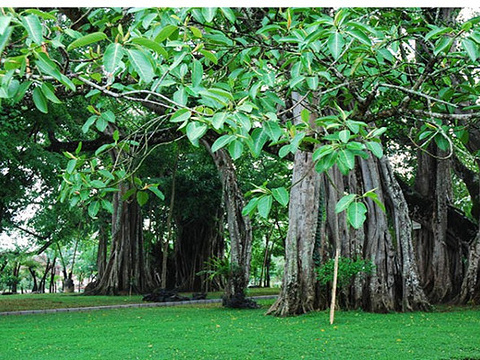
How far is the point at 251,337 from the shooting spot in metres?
4.21

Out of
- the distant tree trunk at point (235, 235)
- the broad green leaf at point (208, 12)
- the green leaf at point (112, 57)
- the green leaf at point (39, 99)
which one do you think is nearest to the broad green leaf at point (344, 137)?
the broad green leaf at point (208, 12)

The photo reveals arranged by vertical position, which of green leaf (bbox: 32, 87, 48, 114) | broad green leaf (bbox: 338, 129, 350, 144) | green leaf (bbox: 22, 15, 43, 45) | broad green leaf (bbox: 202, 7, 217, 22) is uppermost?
broad green leaf (bbox: 202, 7, 217, 22)

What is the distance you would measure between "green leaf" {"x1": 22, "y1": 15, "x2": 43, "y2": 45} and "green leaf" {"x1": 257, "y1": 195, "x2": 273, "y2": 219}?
72 centimetres

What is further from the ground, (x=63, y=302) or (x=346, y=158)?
(x=346, y=158)

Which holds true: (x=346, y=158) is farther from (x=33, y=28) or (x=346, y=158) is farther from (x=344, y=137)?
(x=33, y=28)

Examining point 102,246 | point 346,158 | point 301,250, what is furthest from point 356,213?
point 102,246

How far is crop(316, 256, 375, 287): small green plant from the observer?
577 cm

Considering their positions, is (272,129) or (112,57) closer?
(112,57)

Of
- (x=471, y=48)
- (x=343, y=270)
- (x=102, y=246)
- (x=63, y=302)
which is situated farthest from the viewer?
(x=102, y=246)

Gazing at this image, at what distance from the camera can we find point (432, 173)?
7.98 metres

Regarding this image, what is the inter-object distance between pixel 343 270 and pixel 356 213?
4473mm

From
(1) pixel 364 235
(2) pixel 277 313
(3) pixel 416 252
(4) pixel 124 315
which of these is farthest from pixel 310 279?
(3) pixel 416 252

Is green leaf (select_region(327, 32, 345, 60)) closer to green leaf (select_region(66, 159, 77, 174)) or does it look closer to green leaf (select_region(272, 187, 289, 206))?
green leaf (select_region(272, 187, 289, 206))

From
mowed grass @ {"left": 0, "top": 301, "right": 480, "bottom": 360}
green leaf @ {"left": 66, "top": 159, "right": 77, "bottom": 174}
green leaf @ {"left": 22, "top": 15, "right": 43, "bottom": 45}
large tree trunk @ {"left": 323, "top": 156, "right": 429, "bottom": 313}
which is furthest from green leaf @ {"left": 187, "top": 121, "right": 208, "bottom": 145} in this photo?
large tree trunk @ {"left": 323, "top": 156, "right": 429, "bottom": 313}
